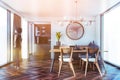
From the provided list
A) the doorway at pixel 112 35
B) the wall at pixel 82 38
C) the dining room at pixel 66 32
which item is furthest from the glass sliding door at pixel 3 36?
the doorway at pixel 112 35

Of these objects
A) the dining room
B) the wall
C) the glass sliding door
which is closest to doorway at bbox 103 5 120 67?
the dining room

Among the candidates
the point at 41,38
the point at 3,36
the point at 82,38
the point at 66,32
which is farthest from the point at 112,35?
the point at 41,38

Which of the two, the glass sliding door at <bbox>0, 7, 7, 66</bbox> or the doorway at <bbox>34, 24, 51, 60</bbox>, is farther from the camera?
the doorway at <bbox>34, 24, 51, 60</bbox>

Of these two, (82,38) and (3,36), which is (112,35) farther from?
(3,36)

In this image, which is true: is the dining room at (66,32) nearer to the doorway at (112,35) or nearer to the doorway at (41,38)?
the doorway at (112,35)

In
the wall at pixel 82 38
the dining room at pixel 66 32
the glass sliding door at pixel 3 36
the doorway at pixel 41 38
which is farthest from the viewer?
the doorway at pixel 41 38

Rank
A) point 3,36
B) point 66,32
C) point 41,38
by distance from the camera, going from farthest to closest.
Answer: point 41,38 < point 66,32 < point 3,36

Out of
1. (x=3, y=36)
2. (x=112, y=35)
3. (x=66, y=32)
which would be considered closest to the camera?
(x=3, y=36)

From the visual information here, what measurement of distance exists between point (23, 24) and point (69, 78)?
198 inches

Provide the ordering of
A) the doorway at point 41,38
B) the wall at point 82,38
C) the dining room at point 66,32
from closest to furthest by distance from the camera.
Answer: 1. the dining room at point 66,32
2. the wall at point 82,38
3. the doorway at point 41,38

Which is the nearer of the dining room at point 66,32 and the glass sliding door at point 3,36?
the dining room at point 66,32

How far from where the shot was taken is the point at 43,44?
11625 millimetres

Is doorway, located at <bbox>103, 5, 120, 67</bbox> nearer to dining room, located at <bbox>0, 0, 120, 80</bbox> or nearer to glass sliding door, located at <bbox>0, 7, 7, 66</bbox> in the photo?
dining room, located at <bbox>0, 0, 120, 80</bbox>

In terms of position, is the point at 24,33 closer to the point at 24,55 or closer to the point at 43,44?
the point at 24,55
